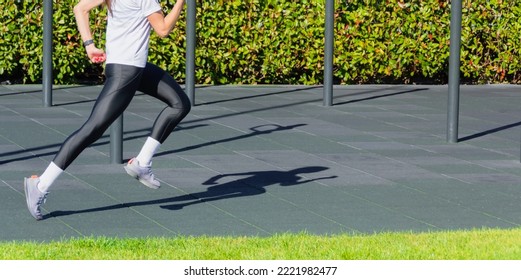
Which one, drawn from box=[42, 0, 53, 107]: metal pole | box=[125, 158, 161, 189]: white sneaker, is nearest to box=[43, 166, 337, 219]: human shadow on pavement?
box=[125, 158, 161, 189]: white sneaker

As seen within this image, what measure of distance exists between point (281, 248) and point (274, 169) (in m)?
3.20

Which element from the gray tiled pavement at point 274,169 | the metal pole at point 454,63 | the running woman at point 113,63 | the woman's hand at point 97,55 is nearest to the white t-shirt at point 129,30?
the running woman at point 113,63

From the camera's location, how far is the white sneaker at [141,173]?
8273 millimetres

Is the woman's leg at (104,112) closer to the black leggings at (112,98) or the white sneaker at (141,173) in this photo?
the black leggings at (112,98)

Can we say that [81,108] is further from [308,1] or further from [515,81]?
[515,81]

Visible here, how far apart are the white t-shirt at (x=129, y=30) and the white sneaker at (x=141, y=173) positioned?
854mm

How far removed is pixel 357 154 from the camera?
1060 centimetres

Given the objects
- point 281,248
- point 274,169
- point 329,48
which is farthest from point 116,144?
point 329,48

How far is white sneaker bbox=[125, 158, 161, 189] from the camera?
27.1 feet

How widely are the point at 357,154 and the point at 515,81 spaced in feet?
26.4

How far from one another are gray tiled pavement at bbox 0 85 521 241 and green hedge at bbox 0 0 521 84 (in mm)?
845

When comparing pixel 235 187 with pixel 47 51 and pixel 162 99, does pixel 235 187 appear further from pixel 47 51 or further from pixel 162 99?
pixel 47 51

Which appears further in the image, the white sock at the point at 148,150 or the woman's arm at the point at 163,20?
the white sock at the point at 148,150

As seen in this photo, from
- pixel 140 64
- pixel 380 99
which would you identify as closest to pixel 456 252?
pixel 140 64
